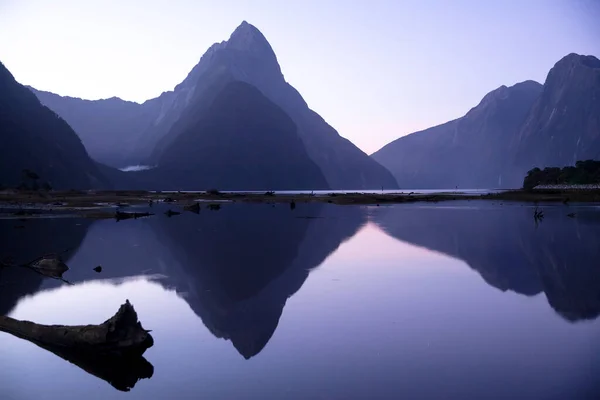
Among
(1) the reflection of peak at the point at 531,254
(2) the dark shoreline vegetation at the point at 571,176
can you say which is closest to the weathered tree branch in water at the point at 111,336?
(1) the reflection of peak at the point at 531,254

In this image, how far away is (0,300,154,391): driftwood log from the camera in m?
13.3

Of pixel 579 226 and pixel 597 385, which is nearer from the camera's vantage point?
pixel 597 385

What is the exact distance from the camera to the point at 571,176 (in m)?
160

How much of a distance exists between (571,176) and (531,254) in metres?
143

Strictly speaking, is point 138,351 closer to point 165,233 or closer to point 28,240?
point 28,240

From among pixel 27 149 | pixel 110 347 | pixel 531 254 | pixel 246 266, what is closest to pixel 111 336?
pixel 110 347

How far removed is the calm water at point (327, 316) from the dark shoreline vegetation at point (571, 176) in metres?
127

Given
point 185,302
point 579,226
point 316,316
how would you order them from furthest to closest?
point 579,226 < point 185,302 < point 316,316

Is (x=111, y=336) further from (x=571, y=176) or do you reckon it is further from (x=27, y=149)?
(x=27, y=149)

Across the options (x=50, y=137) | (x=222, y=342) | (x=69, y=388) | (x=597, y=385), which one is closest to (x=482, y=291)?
(x=597, y=385)

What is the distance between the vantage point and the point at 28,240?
4166 cm

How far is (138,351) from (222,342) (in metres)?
2.83

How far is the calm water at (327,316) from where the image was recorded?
487 inches

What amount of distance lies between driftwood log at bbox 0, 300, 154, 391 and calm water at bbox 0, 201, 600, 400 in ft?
0.94
